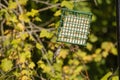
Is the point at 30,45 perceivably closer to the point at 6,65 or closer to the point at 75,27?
the point at 6,65

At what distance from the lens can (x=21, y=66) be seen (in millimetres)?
2768

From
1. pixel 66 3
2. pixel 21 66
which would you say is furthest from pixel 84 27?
pixel 21 66

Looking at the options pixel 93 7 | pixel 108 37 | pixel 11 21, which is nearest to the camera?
pixel 11 21

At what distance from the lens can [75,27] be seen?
8.04 ft

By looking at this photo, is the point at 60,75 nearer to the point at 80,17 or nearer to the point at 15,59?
the point at 15,59

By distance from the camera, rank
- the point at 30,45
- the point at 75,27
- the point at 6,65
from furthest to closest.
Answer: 1. the point at 30,45
2. the point at 6,65
3. the point at 75,27

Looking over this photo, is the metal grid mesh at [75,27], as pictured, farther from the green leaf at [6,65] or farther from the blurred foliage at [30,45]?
the green leaf at [6,65]

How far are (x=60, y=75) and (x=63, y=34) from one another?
0.46 m

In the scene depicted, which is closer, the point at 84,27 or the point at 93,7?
the point at 84,27

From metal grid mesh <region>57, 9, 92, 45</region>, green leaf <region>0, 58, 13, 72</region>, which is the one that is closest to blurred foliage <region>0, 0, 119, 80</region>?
green leaf <region>0, 58, 13, 72</region>

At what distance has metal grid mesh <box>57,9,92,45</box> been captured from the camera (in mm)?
2436

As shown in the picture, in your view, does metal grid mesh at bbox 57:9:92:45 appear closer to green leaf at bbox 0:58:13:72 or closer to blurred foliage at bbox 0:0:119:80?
blurred foliage at bbox 0:0:119:80

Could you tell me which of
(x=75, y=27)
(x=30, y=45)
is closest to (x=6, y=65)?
(x=30, y=45)

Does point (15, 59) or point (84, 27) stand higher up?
point (84, 27)
